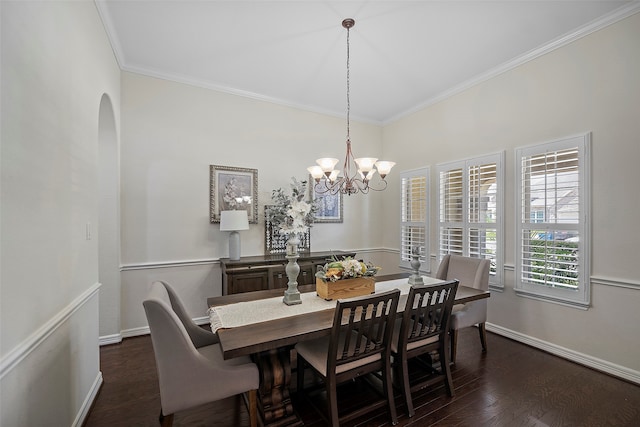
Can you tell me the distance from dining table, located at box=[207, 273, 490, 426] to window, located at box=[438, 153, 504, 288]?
6.40ft

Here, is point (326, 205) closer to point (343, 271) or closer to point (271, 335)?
point (343, 271)

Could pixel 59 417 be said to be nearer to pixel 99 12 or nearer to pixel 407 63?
pixel 99 12

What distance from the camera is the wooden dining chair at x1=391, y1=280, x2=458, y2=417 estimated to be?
211 cm

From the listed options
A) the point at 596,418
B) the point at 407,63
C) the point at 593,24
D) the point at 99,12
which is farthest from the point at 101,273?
the point at 593,24

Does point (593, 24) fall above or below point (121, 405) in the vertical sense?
above

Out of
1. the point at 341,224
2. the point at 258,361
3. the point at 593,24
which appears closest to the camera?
the point at 258,361

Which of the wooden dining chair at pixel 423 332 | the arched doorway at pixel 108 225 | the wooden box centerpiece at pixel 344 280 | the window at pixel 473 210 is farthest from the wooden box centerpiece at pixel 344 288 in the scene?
the arched doorway at pixel 108 225

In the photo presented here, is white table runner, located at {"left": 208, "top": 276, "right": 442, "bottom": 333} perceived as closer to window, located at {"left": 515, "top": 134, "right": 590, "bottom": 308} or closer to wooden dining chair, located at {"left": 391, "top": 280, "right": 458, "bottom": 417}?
wooden dining chair, located at {"left": 391, "top": 280, "right": 458, "bottom": 417}

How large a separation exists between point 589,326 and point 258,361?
3111 millimetres

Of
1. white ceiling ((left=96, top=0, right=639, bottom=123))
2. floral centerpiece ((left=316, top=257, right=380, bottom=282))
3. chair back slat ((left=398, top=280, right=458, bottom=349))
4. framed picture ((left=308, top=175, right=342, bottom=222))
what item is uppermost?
white ceiling ((left=96, top=0, right=639, bottom=123))

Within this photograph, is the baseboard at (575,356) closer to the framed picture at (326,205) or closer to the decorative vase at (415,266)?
the decorative vase at (415,266)

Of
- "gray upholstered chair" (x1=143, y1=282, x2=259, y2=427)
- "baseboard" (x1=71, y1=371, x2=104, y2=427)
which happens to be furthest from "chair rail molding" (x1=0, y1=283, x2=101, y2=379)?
"baseboard" (x1=71, y1=371, x2=104, y2=427)

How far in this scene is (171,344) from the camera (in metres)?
1.64

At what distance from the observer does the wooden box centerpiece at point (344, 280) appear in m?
2.41
